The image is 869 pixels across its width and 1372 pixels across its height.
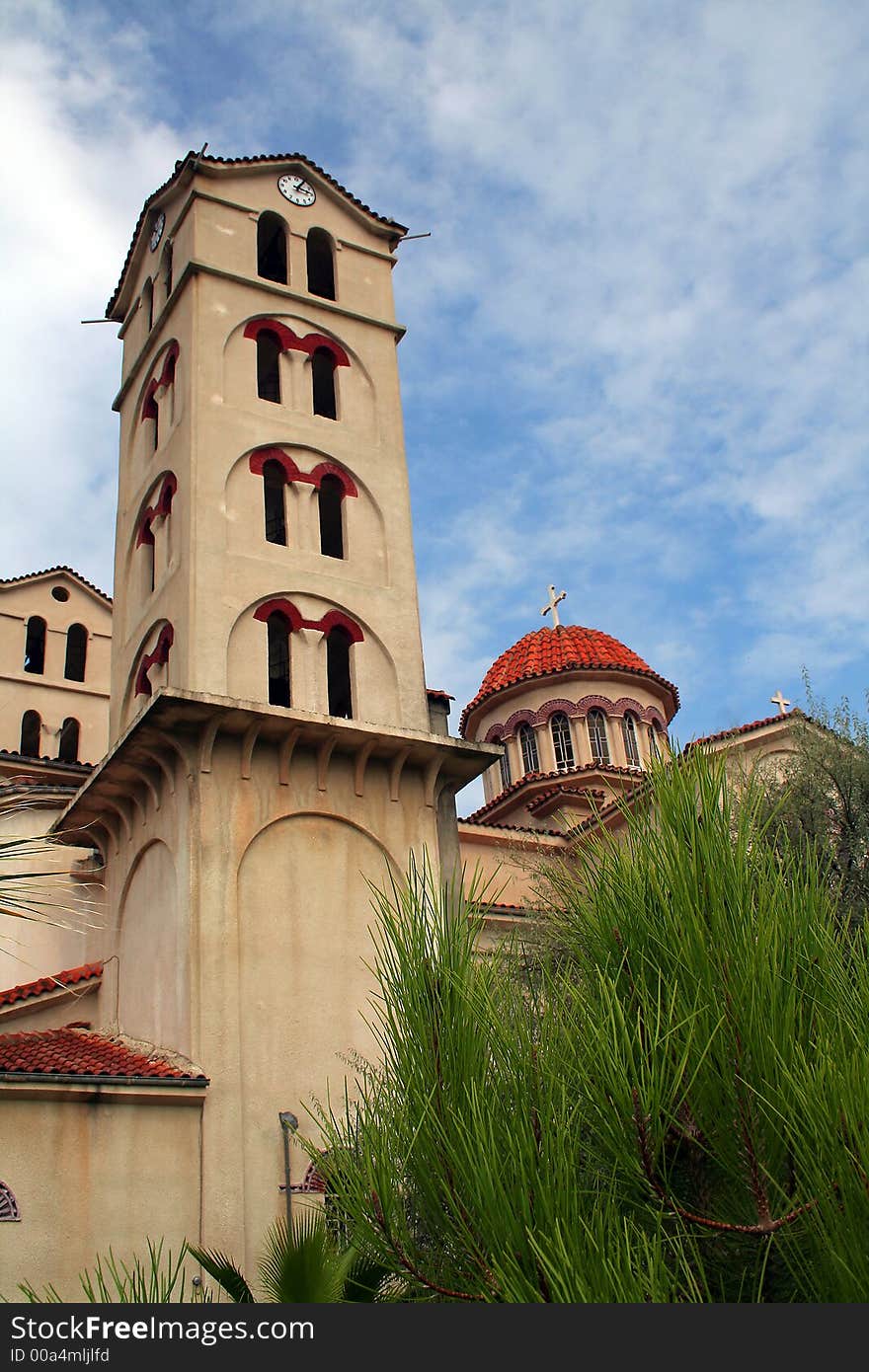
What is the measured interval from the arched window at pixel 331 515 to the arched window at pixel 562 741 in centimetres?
1385

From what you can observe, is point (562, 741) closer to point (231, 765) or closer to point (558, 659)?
point (558, 659)

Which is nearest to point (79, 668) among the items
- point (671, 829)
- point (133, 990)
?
point (133, 990)

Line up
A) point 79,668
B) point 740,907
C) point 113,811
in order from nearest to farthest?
point 740,907
point 113,811
point 79,668

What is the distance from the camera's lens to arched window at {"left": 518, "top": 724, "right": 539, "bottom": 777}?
3288 centimetres

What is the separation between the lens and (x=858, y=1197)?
18.2 ft

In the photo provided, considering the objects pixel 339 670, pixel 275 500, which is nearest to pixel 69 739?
pixel 275 500

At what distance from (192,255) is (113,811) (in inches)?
369

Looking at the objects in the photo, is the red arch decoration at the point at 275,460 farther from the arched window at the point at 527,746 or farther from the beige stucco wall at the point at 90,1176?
the arched window at the point at 527,746

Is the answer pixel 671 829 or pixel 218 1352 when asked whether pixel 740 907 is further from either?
pixel 218 1352

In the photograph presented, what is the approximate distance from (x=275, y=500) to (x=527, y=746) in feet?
49.2

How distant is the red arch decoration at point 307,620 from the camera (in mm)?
17828

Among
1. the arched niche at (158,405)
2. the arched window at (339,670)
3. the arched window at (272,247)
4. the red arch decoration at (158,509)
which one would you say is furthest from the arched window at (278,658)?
the arched window at (272,247)

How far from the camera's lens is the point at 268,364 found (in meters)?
20.9

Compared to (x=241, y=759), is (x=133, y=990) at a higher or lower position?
lower
